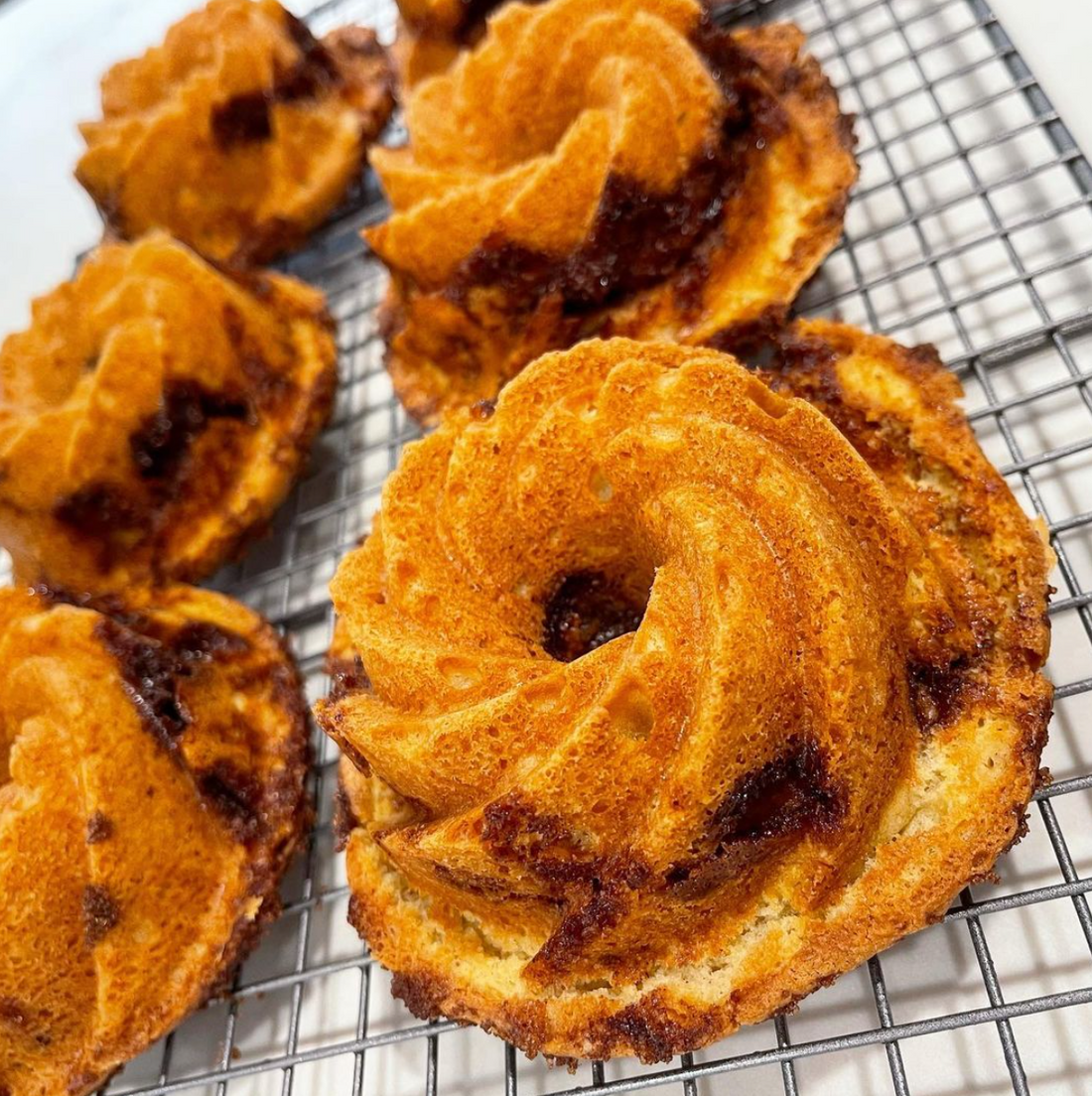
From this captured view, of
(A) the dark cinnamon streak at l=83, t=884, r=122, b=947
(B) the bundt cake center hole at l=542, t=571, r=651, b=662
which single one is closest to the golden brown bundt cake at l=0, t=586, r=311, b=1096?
(A) the dark cinnamon streak at l=83, t=884, r=122, b=947

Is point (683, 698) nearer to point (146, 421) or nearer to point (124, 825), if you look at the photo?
point (124, 825)

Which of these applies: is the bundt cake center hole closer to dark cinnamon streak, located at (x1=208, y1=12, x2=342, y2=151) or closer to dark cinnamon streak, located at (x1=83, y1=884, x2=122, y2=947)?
dark cinnamon streak, located at (x1=83, y1=884, x2=122, y2=947)

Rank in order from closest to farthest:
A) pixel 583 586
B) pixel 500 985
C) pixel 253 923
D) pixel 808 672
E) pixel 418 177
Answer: pixel 808 672, pixel 500 985, pixel 583 586, pixel 253 923, pixel 418 177

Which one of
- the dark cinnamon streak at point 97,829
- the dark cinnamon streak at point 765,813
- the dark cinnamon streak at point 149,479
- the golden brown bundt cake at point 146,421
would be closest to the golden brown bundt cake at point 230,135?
the golden brown bundt cake at point 146,421

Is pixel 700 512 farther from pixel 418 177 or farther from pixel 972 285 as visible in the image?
pixel 418 177

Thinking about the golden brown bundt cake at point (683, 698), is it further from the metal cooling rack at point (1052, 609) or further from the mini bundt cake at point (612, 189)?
the mini bundt cake at point (612, 189)

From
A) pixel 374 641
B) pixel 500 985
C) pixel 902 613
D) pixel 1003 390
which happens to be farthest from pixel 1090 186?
pixel 500 985
